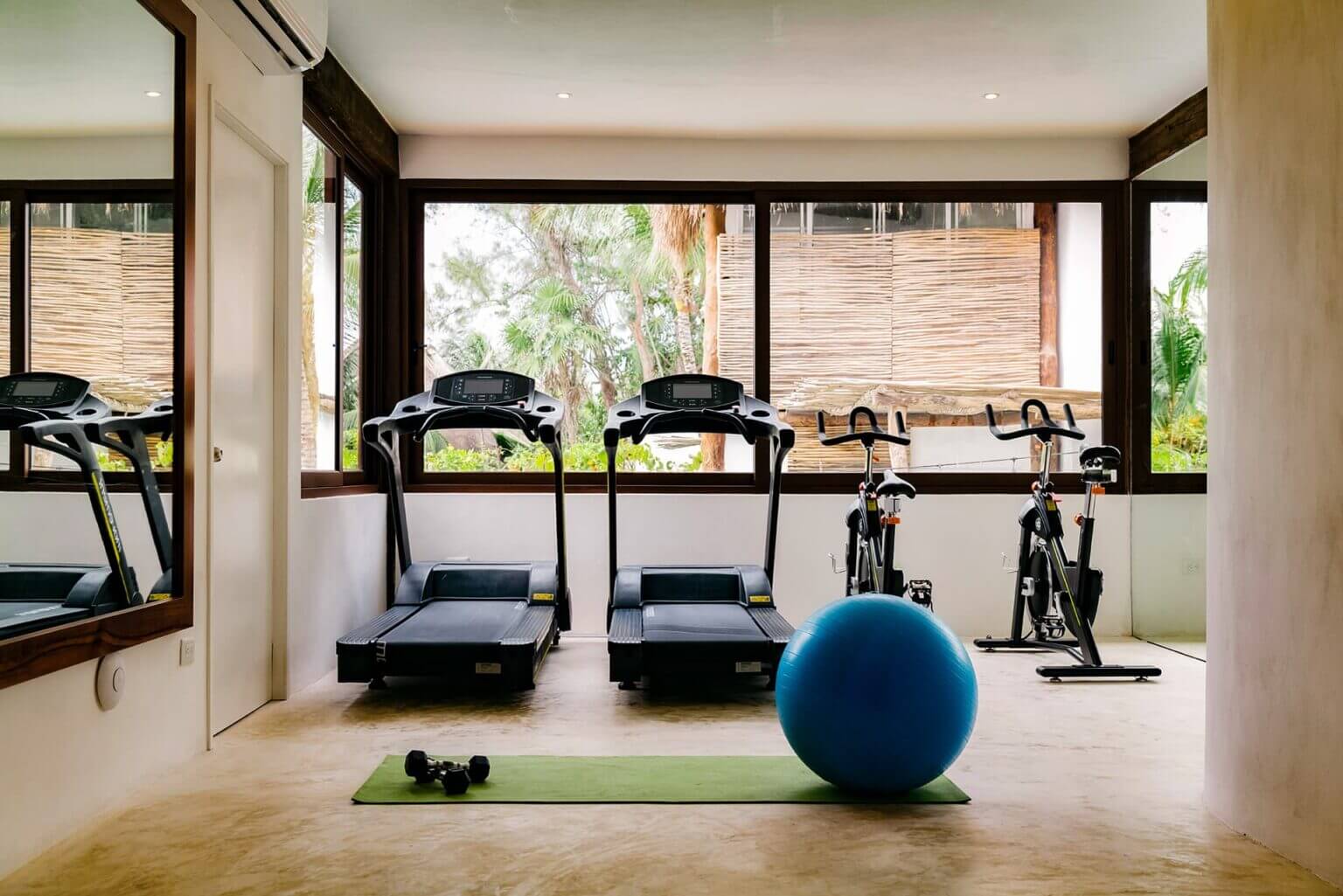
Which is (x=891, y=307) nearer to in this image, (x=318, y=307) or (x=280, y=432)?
(x=318, y=307)

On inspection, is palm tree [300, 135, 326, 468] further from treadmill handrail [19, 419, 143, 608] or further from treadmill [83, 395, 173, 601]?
treadmill handrail [19, 419, 143, 608]

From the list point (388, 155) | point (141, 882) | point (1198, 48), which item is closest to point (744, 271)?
point (388, 155)

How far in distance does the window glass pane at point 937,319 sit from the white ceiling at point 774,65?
57cm

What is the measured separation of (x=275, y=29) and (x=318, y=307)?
6.42 feet

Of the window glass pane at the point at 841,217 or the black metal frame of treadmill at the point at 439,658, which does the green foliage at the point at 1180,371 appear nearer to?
the window glass pane at the point at 841,217

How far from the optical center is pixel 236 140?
13.6 ft

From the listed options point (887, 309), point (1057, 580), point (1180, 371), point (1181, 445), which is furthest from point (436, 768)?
point (1180, 371)

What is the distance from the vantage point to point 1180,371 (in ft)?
19.5

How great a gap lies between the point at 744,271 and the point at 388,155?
2.19 metres

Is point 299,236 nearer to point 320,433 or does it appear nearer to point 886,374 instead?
point 320,433

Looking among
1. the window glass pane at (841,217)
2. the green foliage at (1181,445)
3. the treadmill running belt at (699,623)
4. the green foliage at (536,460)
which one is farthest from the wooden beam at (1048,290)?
the treadmill running belt at (699,623)

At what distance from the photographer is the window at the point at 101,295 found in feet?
8.79

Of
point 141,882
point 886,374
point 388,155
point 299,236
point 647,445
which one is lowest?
point 141,882

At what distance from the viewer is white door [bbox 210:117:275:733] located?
3.93 meters
